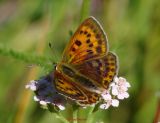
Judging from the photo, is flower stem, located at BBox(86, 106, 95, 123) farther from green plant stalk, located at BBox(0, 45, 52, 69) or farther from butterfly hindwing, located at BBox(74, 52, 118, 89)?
green plant stalk, located at BBox(0, 45, 52, 69)

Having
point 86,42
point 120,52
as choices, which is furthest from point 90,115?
point 120,52

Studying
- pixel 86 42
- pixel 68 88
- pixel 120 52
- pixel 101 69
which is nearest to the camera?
pixel 68 88

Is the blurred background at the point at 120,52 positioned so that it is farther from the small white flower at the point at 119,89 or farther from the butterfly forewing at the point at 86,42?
the small white flower at the point at 119,89

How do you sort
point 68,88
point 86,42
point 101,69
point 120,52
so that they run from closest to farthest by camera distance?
point 68,88, point 101,69, point 86,42, point 120,52

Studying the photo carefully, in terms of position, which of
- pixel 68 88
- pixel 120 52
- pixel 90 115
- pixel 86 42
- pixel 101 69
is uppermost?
pixel 120 52

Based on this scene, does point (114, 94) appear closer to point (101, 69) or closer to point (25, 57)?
point (101, 69)

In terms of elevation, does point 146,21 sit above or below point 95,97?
above

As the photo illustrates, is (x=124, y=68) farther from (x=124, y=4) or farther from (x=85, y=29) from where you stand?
(x=85, y=29)

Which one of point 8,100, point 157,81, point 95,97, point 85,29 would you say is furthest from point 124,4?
point 95,97
